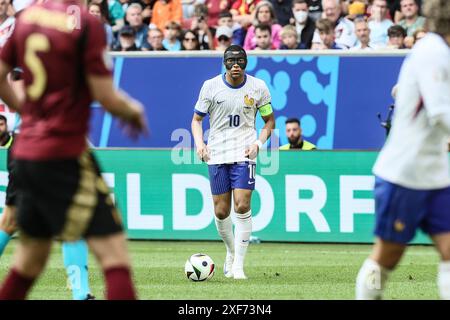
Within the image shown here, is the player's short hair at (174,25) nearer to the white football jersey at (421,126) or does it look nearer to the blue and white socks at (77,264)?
the blue and white socks at (77,264)

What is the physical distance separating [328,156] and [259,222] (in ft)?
4.38

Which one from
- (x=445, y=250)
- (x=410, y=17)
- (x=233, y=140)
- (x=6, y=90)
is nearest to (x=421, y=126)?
(x=445, y=250)

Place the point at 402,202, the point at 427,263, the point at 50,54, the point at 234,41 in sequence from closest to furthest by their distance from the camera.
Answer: the point at 50,54
the point at 402,202
the point at 427,263
the point at 234,41

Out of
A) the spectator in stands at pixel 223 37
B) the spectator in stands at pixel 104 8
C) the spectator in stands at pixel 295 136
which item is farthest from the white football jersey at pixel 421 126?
the spectator in stands at pixel 104 8

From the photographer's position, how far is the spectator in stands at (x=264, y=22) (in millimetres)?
18719

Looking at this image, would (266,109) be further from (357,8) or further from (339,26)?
(357,8)

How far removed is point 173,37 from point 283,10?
1.95m

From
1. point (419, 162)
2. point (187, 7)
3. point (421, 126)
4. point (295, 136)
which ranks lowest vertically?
point (295, 136)

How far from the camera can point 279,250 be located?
15.1 metres

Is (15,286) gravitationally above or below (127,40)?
above

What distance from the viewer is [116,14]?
68.6 ft

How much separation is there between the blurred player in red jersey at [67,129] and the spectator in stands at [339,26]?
11.9m
